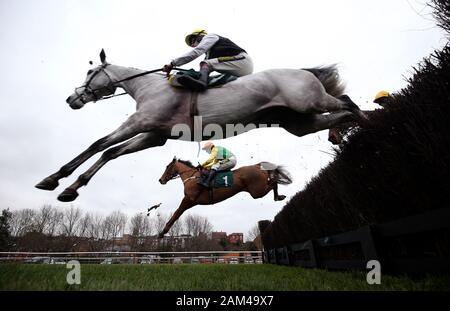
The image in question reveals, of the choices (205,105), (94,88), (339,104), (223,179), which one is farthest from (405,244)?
(94,88)

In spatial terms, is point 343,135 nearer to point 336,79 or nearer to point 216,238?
point 336,79

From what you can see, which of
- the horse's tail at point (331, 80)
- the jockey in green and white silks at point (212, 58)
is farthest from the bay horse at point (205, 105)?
the jockey in green and white silks at point (212, 58)

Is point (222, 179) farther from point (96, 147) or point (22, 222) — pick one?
point (22, 222)

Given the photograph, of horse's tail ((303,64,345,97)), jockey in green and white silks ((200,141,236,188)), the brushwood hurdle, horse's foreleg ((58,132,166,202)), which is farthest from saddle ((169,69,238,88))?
jockey in green and white silks ((200,141,236,188))

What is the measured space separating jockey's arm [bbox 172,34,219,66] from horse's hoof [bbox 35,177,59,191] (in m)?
2.06

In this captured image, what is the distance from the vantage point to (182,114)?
3809 mm

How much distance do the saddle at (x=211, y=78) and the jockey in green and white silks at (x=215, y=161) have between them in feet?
9.77

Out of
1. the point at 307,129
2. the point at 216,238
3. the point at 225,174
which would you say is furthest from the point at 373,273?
the point at 216,238

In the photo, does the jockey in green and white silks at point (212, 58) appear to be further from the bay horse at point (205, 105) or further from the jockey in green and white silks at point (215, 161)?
the jockey in green and white silks at point (215, 161)

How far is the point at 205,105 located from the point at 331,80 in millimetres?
2297

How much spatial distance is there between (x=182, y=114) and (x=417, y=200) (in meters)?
2.74

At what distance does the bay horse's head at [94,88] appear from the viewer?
423cm

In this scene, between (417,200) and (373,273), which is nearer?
(417,200)
